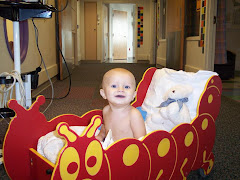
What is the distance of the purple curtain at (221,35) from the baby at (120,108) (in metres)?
2.93

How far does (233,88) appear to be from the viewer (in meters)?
3.44

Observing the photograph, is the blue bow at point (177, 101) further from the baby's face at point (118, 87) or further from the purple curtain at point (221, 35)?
the purple curtain at point (221, 35)

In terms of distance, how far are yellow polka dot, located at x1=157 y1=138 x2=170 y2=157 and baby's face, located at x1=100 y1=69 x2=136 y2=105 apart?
0.18m

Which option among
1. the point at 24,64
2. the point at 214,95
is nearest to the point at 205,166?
the point at 214,95

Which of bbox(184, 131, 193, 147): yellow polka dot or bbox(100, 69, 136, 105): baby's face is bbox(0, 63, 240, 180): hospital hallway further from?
bbox(100, 69, 136, 105): baby's face

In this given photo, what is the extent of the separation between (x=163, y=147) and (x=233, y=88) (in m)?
2.79

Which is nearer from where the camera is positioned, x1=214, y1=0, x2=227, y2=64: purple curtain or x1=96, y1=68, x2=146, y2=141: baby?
x1=96, y1=68, x2=146, y2=141: baby

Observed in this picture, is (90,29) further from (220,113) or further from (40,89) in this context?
(220,113)

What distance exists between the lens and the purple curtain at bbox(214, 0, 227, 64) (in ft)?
11.4

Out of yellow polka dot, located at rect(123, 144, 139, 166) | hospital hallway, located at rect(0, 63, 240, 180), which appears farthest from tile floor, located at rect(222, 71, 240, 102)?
yellow polka dot, located at rect(123, 144, 139, 166)

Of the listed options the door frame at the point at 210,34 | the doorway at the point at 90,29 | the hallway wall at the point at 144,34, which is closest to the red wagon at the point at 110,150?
the door frame at the point at 210,34

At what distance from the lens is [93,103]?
2.55 m

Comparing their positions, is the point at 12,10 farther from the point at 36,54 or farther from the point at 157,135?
the point at 36,54

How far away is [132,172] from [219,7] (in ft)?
10.4
